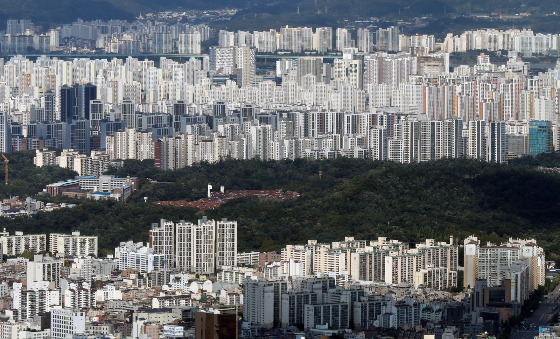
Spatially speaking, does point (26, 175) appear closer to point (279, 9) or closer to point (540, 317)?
point (540, 317)

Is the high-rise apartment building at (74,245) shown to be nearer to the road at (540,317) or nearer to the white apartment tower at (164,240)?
the white apartment tower at (164,240)

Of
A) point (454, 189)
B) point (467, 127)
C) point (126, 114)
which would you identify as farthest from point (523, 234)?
point (126, 114)

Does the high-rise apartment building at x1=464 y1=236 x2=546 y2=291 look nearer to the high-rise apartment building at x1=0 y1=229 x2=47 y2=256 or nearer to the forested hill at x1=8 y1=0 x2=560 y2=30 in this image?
the high-rise apartment building at x1=0 y1=229 x2=47 y2=256

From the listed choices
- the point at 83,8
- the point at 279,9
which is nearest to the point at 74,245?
the point at 279,9

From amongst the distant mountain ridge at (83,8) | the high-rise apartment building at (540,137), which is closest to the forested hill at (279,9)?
the distant mountain ridge at (83,8)

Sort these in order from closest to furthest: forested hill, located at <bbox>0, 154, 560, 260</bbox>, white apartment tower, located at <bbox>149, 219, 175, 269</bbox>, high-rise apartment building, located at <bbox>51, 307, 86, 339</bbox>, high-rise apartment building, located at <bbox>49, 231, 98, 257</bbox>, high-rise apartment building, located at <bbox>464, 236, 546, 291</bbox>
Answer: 1. high-rise apartment building, located at <bbox>51, 307, 86, 339</bbox>
2. high-rise apartment building, located at <bbox>464, 236, 546, 291</bbox>
3. white apartment tower, located at <bbox>149, 219, 175, 269</bbox>
4. high-rise apartment building, located at <bbox>49, 231, 98, 257</bbox>
5. forested hill, located at <bbox>0, 154, 560, 260</bbox>

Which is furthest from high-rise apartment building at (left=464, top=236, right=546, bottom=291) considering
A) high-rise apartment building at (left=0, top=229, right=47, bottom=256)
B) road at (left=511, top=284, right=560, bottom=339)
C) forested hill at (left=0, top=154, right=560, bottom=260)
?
high-rise apartment building at (left=0, top=229, right=47, bottom=256)
